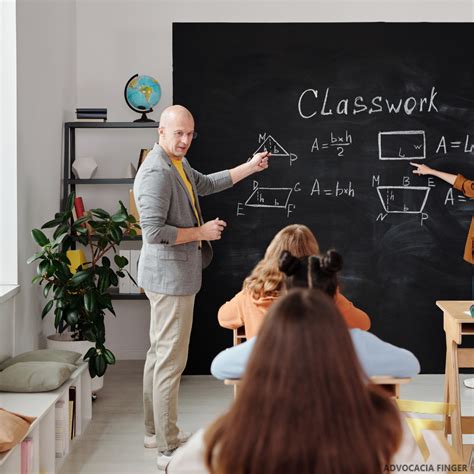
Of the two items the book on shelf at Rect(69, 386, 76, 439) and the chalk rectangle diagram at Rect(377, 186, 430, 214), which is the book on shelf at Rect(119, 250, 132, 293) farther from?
the chalk rectangle diagram at Rect(377, 186, 430, 214)

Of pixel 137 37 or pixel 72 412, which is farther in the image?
pixel 137 37

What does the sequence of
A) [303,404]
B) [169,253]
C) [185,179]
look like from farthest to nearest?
[185,179], [169,253], [303,404]

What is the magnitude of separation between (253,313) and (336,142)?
2688 millimetres

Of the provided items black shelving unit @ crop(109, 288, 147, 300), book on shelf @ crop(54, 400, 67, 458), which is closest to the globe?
black shelving unit @ crop(109, 288, 147, 300)

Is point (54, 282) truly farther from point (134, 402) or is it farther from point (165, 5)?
point (165, 5)

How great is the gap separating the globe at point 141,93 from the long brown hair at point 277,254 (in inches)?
118

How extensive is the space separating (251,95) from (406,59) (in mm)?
1066

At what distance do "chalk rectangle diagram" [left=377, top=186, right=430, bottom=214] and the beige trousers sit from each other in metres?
2.16

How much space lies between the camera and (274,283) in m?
3.09

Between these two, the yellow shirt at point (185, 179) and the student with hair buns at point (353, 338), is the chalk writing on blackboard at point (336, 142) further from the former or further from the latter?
the student with hair buns at point (353, 338)

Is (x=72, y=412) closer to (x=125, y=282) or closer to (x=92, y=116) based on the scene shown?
(x=125, y=282)

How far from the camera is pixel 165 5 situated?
237 inches

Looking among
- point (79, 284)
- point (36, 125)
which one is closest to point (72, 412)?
point (79, 284)

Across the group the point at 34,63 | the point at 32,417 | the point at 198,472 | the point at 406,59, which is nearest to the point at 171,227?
the point at 32,417
